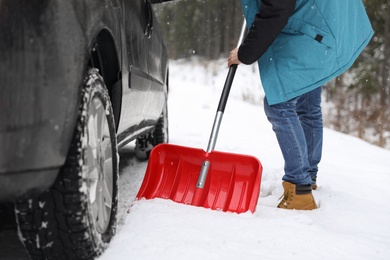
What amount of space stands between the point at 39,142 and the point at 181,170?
4.62ft

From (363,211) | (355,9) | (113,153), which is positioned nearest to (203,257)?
(113,153)

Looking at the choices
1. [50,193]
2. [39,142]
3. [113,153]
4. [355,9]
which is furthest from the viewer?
[355,9]

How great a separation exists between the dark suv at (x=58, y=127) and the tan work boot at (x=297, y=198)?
1.14m

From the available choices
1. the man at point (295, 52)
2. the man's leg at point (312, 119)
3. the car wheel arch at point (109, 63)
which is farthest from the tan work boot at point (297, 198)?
the car wheel arch at point (109, 63)

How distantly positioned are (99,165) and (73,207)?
0.26 m

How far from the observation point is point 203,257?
6.04 feet

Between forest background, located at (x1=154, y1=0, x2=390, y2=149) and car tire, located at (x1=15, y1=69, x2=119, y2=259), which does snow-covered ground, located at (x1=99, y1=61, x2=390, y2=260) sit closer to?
car tire, located at (x1=15, y1=69, x2=119, y2=259)

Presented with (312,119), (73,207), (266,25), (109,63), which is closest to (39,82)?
(73,207)

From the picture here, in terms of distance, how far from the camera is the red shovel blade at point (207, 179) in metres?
2.56

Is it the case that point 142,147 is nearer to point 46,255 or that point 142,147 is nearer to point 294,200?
point 294,200

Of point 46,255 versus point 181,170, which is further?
point 181,170

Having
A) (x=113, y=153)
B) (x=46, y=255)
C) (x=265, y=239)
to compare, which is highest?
(x=113, y=153)

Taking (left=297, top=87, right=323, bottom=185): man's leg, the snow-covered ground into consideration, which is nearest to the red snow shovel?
the snow-covered ground

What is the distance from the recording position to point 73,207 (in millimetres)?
1542
